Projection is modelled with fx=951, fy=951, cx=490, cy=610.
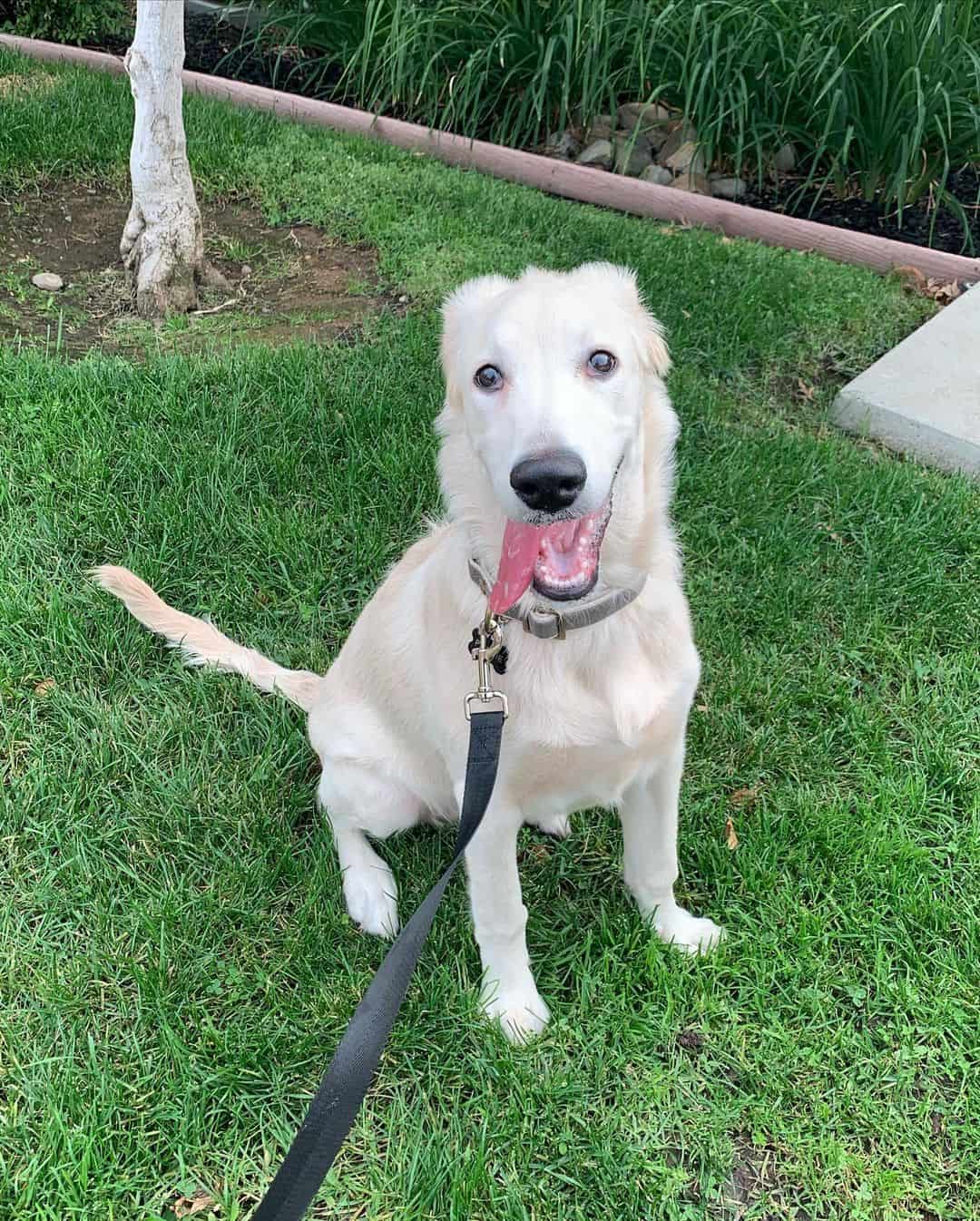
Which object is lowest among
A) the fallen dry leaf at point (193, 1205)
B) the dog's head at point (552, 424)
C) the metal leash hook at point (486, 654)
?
the fallen dry leaf at point (193, 1205)

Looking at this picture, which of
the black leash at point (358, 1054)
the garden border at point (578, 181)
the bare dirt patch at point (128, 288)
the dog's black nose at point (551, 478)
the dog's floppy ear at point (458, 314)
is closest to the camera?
the black leash at point (358, 1054)

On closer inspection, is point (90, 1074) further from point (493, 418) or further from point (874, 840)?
point (874, 840)

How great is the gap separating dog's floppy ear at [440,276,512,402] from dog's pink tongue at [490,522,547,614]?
340mm

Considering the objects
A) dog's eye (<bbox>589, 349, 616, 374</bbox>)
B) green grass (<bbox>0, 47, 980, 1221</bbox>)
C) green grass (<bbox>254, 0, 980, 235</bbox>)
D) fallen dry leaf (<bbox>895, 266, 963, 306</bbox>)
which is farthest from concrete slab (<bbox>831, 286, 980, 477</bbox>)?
dog's eye (<bbox>589, 349, 616, 374</bbox>)

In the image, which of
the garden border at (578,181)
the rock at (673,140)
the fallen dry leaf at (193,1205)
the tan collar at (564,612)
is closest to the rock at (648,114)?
the rock at (673,140)

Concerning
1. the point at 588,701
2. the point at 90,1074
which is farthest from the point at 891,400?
the point at 90,1074

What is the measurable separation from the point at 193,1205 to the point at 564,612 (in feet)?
4.07

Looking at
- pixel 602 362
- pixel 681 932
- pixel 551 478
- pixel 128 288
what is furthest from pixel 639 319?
pixel 128 288

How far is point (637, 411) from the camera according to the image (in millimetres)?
1684

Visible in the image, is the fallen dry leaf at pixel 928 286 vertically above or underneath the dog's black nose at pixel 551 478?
underneath

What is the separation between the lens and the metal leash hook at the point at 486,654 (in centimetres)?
158

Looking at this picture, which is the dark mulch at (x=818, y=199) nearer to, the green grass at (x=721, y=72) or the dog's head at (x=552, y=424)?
the green grass at (x=721, y=72)

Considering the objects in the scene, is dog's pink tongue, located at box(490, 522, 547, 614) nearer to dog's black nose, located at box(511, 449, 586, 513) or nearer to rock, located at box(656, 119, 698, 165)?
dog's black nose, located at box(511, 449, 586, 513)

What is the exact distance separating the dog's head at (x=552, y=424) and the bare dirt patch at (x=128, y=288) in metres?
2.42
